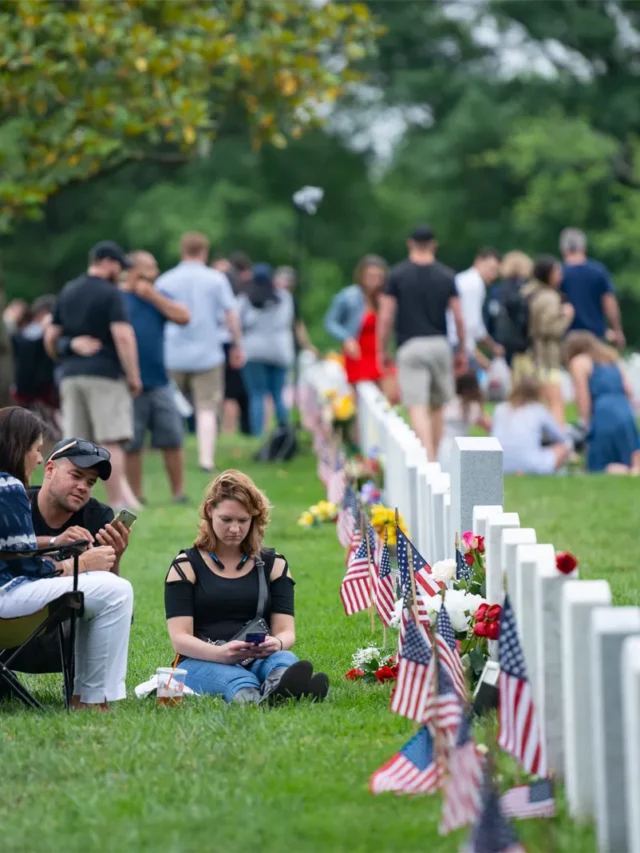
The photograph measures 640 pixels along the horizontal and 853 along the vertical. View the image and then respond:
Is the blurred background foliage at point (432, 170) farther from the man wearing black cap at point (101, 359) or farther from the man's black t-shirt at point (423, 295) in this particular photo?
the man wearing black cap at point (101, 359)

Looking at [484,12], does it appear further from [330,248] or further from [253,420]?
[253,420]

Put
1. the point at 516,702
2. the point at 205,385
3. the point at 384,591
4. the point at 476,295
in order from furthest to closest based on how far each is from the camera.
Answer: the point at 476,295
the point at 205,385
the point at 384,591
the point at 516,702

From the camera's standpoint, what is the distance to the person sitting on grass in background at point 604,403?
16.0 m

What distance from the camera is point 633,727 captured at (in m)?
4.15

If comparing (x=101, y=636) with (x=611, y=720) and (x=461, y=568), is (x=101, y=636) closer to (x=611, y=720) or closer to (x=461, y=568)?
(x=461, y=568)

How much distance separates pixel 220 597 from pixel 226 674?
1.04ft

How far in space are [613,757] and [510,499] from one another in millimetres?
9615

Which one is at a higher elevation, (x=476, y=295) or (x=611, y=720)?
(x=476, y=295)

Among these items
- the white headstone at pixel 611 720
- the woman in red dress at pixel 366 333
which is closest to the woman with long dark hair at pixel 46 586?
the white headstone at pixel 611 720

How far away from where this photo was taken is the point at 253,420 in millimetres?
20734

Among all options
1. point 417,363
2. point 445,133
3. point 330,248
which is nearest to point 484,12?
point 445,133

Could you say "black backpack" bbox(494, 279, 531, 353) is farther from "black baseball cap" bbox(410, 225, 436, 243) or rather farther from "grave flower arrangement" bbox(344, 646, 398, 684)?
"grave flower arrangement" bbox(344, 646, 398, 684)

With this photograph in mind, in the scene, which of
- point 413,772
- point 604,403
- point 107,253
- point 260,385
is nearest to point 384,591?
point 413,772

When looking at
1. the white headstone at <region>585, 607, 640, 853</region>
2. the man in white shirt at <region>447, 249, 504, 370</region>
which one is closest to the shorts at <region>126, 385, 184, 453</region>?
the man in white shirt at <region>447, 249, 504, 370</region>
